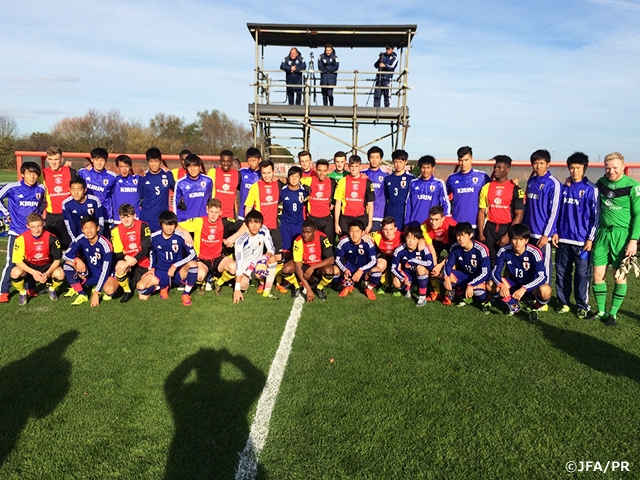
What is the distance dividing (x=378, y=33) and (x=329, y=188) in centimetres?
921

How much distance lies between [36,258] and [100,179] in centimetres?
166

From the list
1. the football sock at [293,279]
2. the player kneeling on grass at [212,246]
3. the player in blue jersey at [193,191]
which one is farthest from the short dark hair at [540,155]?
the player in blue jersey at [193,191]

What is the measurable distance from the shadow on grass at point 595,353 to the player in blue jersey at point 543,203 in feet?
3.40

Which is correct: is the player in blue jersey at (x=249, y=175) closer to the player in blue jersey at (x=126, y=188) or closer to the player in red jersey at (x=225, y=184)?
the player in red jersey at (x=225, y=184)

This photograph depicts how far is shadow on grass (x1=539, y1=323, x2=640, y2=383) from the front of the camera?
3.70m

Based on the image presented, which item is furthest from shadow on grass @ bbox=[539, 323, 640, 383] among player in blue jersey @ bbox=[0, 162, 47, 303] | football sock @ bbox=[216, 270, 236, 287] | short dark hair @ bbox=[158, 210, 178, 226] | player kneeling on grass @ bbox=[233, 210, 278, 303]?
player in blue jersey @ bbox=[0, 162, 47, 303]

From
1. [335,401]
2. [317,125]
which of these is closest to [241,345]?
[335,401]

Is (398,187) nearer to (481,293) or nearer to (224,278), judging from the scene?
(481,293)

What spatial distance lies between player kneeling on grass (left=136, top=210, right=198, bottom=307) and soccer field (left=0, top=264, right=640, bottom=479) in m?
0.68

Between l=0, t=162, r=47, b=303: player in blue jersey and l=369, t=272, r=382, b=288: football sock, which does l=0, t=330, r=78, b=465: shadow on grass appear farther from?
l=369, t=272, r=382, b=288: football sock

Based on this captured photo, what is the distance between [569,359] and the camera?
3.91 meters

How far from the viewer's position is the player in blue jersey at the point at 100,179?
255 inches

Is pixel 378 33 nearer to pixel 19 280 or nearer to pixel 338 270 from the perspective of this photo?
pixel 338 270

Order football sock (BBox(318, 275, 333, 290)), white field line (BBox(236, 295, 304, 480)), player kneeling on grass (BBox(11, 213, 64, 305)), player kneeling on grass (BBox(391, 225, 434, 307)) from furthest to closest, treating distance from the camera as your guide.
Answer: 1. football sock (BBox(318, 275, 333, 290))
2. player kneeling on grass (BBox(391, 225, 434, 307))
3. player kneeling on grass (BBox(11, 213, 64, 305))
4. white field line (BBox(236, 295, 304, 480))
